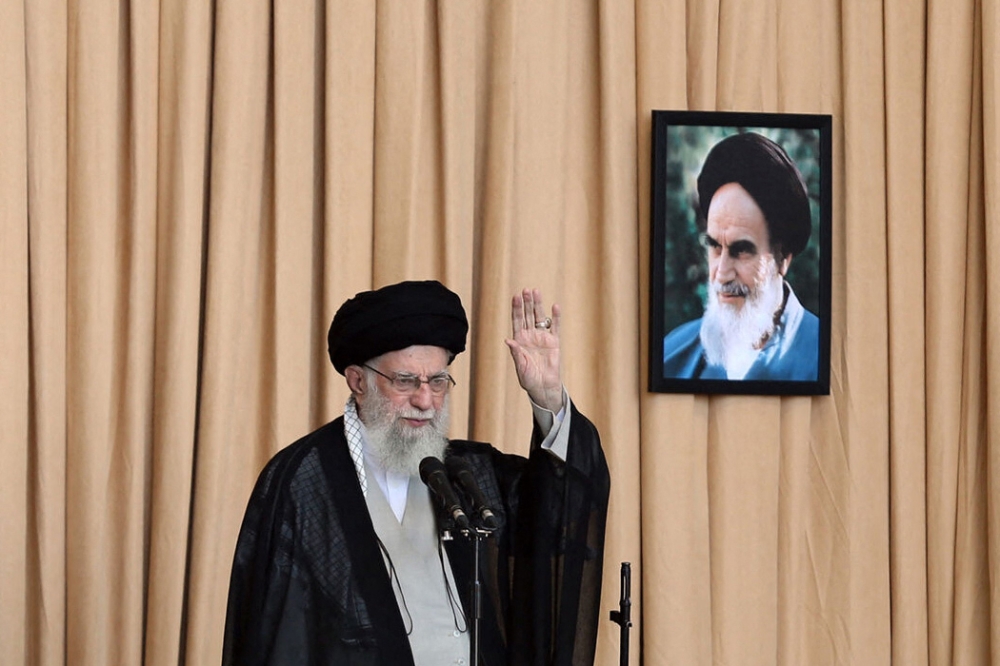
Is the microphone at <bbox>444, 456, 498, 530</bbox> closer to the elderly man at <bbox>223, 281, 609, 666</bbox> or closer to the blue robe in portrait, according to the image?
the elderly man at <bbox>223, 281, 609, 666</bbox>

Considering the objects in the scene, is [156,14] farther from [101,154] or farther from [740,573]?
[740,573]

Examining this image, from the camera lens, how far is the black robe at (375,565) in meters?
2.85

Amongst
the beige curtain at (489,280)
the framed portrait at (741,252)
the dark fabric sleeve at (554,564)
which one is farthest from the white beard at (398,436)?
the framed portrait at (741,252)

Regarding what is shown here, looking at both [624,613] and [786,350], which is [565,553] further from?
[786,350]

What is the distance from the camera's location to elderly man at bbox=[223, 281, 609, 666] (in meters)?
2.87

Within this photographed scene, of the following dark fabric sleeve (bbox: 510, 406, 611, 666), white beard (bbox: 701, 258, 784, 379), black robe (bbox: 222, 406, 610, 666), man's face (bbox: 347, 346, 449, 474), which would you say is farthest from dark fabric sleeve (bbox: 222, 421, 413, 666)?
white beard (bbox: 701, 258, 784, 379)

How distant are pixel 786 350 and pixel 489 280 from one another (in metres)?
0.98

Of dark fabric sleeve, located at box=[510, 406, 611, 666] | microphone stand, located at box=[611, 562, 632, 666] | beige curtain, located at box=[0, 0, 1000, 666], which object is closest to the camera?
microphone stand, located at box=[611, 562, 632, 666]

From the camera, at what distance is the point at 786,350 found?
168 inches

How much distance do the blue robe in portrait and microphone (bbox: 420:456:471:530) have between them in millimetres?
1647

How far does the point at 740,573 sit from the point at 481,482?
1.43 meters

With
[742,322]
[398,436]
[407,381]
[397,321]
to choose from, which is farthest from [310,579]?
[742,322]

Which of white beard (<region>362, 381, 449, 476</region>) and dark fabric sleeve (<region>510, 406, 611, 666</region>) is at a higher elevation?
white beard (<region>362, 381, 449, 476</region>)

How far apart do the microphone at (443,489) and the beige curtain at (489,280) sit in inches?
51.3
